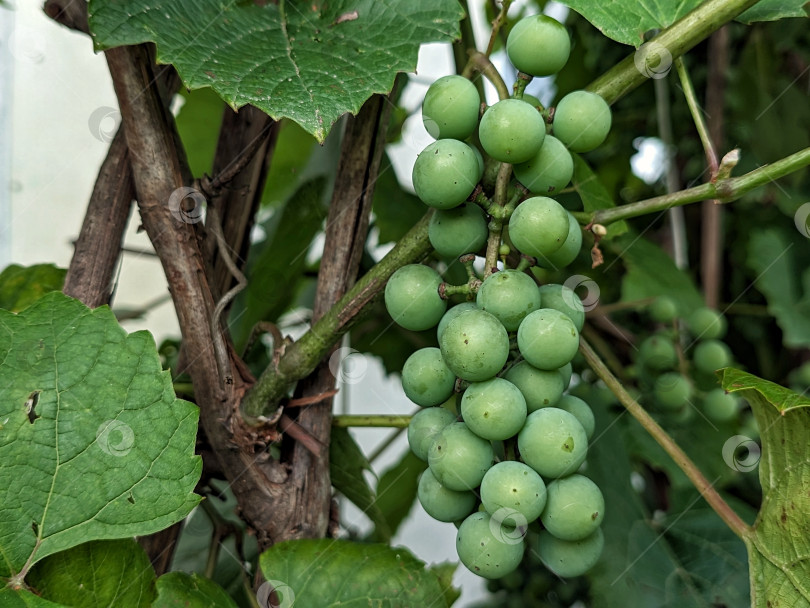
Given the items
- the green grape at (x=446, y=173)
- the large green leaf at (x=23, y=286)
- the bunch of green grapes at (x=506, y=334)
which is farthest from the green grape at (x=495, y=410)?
the large green leaf at (x=23, y=286)

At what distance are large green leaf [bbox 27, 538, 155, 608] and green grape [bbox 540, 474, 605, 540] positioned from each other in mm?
277

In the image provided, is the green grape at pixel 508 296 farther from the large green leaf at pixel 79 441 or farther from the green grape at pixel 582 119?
the large green leaf at pixel 79 441

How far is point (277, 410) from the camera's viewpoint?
0.57m

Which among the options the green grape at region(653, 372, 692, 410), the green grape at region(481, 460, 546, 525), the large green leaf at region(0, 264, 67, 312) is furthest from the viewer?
the green grape at region(653, 372, 692, 410)

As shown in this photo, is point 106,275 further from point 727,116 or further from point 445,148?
point 727,116

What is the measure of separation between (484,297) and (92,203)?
0.32m

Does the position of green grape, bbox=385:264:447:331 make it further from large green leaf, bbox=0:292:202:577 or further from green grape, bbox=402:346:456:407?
large green leaf, bbox=0:292:202:577

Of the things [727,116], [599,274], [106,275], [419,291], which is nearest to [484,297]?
[419,291]

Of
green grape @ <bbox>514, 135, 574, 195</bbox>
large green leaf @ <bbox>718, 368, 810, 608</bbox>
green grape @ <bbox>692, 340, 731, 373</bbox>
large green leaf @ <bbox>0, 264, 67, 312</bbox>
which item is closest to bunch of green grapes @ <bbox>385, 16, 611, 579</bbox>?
green grape @ <bbox>514, 135, 574, 195</bbox>

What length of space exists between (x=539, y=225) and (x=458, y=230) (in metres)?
0.06

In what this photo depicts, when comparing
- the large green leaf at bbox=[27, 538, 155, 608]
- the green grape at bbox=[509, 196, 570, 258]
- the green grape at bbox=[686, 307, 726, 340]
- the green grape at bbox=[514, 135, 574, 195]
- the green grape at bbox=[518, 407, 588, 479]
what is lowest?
the large green leaf at bbox=[27, 538, 155, 608]

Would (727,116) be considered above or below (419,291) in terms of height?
above

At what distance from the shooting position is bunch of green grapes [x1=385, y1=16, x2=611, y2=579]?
17.8 inches

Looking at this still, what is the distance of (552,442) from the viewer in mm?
455
